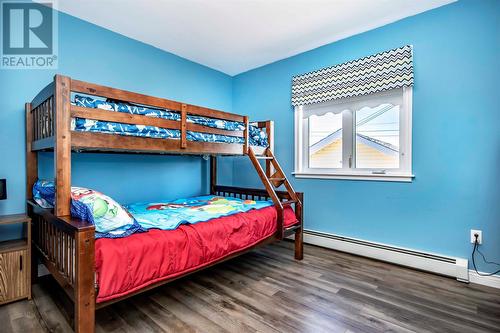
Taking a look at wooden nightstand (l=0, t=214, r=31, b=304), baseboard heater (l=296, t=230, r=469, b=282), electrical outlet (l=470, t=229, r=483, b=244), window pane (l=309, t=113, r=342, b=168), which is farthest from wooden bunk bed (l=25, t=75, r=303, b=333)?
electrical outlet (l=470, t=229, r=483, b=244)

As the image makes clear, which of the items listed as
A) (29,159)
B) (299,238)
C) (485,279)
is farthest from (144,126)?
(485,279)

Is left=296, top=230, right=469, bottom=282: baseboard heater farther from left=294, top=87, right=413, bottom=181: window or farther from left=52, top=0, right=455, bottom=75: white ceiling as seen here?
left=52, top=0, right=455, bottom=75: white ceiling

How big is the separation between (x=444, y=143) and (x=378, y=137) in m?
0.59

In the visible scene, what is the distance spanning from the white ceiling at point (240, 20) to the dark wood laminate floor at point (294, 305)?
97.3 inches

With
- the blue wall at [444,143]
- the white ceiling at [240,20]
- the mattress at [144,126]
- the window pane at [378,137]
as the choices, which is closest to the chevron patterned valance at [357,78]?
the blue wall at [444,143]

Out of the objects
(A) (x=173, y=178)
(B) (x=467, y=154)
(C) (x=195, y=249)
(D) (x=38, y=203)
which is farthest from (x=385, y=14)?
(D) (x=38, y=203)

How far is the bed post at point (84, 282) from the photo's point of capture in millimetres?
1211

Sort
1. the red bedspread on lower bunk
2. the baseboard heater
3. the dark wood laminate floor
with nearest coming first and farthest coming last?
the red bedspread on lower bunk < the dark wood laminate floor < the baseboard heater

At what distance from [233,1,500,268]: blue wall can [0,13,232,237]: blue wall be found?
6.54 ft

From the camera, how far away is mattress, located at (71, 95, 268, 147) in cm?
159

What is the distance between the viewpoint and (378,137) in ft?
8.94

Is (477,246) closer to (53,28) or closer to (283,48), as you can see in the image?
(283,48)

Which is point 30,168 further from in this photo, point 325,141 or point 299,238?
point 325,141

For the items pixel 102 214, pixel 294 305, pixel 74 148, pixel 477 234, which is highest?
pixel 74 148
